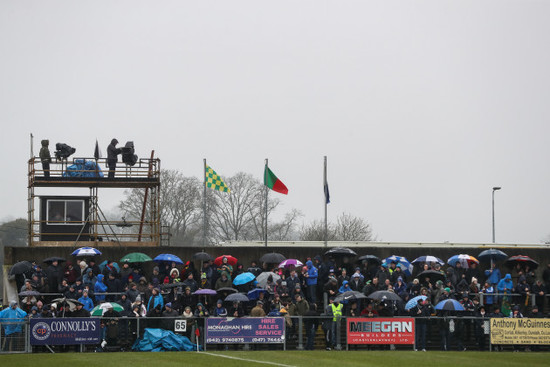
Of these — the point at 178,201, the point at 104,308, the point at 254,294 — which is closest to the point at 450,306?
the point at 254,294

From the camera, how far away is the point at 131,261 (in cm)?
3506

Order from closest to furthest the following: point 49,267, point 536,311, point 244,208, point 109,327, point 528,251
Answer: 1. point 109,327
2. point 536,311
3. point 49,267
4. point 528,251
5. point 244,208

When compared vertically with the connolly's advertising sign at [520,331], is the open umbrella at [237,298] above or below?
above

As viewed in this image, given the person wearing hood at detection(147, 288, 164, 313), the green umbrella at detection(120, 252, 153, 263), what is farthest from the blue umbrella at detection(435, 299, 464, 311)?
the green umbrella at detection(120, 252, 153, 263)

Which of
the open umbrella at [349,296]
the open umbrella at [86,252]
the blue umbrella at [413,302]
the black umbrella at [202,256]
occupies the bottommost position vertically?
the blue umbrella at [413,302]

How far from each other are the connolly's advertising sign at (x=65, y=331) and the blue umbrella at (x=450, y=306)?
36.0 feet

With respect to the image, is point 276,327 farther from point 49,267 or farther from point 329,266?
point 49,267

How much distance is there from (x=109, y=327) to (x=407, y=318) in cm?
942

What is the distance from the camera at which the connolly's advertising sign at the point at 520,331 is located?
30.9m

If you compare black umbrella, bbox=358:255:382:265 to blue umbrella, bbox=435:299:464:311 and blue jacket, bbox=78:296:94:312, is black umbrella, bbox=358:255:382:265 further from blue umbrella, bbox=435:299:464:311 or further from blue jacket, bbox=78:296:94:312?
blue jacket, bbox=78:296:94:312

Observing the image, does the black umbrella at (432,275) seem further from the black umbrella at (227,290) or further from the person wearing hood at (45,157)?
the person wearing hood at (45,157)

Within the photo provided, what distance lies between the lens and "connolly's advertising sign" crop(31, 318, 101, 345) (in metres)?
28.7

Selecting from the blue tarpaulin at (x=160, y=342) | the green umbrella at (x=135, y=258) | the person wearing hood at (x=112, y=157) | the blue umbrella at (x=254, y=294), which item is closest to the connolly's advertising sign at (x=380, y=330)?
the blue umbrella at (x=254, y=294)

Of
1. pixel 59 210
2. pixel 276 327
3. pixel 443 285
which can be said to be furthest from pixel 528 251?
pixel 59 210
